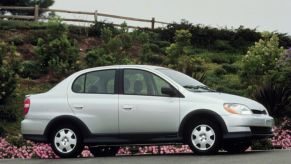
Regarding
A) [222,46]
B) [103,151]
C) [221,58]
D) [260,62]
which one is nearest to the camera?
[103,151]

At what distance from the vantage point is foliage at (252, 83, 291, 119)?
19781 mm

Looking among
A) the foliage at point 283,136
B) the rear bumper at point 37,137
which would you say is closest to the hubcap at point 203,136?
the rear bumper at point 37,137

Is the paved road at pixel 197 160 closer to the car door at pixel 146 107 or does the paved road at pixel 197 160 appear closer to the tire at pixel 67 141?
the tire at pixel 67 141

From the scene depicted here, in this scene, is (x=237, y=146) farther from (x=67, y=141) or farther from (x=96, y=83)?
(x=67, y=141)

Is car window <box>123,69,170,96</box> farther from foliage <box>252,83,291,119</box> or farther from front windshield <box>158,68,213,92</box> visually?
foliage <box>252,83,291,119</box>

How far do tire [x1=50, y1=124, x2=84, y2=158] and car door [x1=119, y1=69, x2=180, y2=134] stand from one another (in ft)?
2.74

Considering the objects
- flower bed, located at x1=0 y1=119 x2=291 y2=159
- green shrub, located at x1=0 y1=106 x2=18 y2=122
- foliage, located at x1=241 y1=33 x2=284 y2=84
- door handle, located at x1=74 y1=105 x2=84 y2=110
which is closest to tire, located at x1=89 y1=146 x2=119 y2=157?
flower bed, located at x1=0 y1=119 x2=291 y2=159

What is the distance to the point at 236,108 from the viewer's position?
11.6 metres

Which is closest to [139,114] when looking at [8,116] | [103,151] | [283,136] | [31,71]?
[103,151]

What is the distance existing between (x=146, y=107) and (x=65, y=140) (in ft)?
5.35

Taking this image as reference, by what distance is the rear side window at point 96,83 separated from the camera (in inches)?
492

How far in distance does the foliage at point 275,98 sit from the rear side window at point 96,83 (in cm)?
826

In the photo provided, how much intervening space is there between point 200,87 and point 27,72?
16601 millimetres

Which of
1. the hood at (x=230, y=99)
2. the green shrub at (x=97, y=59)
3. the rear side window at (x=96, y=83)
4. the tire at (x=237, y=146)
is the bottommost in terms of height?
the tire at (x=237, y=146)
